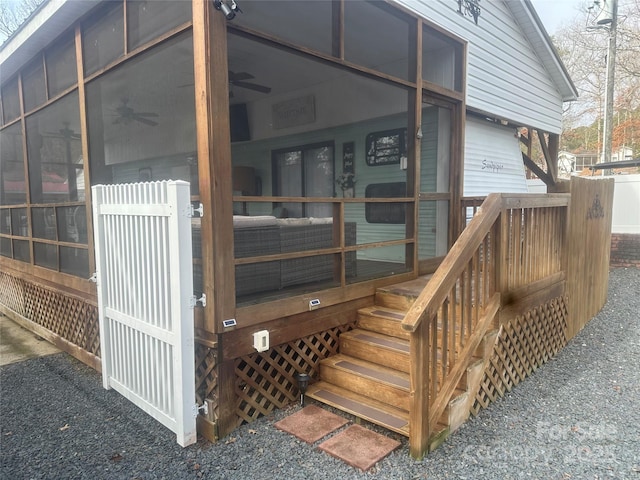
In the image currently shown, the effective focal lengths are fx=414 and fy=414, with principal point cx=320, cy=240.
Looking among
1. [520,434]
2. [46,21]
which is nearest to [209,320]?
[520,434]

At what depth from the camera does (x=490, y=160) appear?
21.1 feet

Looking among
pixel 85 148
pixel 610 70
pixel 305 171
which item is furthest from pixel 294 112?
pixel 610 70

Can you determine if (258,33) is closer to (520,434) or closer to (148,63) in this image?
(148,63)

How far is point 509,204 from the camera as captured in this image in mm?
3135

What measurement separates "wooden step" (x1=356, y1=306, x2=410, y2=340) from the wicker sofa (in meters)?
0.38

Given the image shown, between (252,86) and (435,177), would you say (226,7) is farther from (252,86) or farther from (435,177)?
(252,86)

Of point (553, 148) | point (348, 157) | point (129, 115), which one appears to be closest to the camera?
point (129, 115)

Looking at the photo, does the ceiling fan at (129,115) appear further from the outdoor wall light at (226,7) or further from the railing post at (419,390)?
the railing post at (419,390)

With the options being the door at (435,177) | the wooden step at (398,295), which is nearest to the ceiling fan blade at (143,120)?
the door at (435,177)

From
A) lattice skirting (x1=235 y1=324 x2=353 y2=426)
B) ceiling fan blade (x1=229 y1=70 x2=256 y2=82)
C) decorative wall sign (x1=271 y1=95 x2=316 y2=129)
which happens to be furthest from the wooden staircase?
decorative wall sign (x1=271 y1=95 x2=316 y2=129)

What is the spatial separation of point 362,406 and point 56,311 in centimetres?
388

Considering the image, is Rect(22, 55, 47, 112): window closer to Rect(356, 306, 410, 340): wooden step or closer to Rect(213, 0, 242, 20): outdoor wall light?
Rect(213, 0, 242, 20): outdoor wall light

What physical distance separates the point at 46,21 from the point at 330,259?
3658 millimetres

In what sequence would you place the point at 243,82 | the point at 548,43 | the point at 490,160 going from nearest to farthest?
the point at 243,82, the point at 490,160, the point at 548,43
